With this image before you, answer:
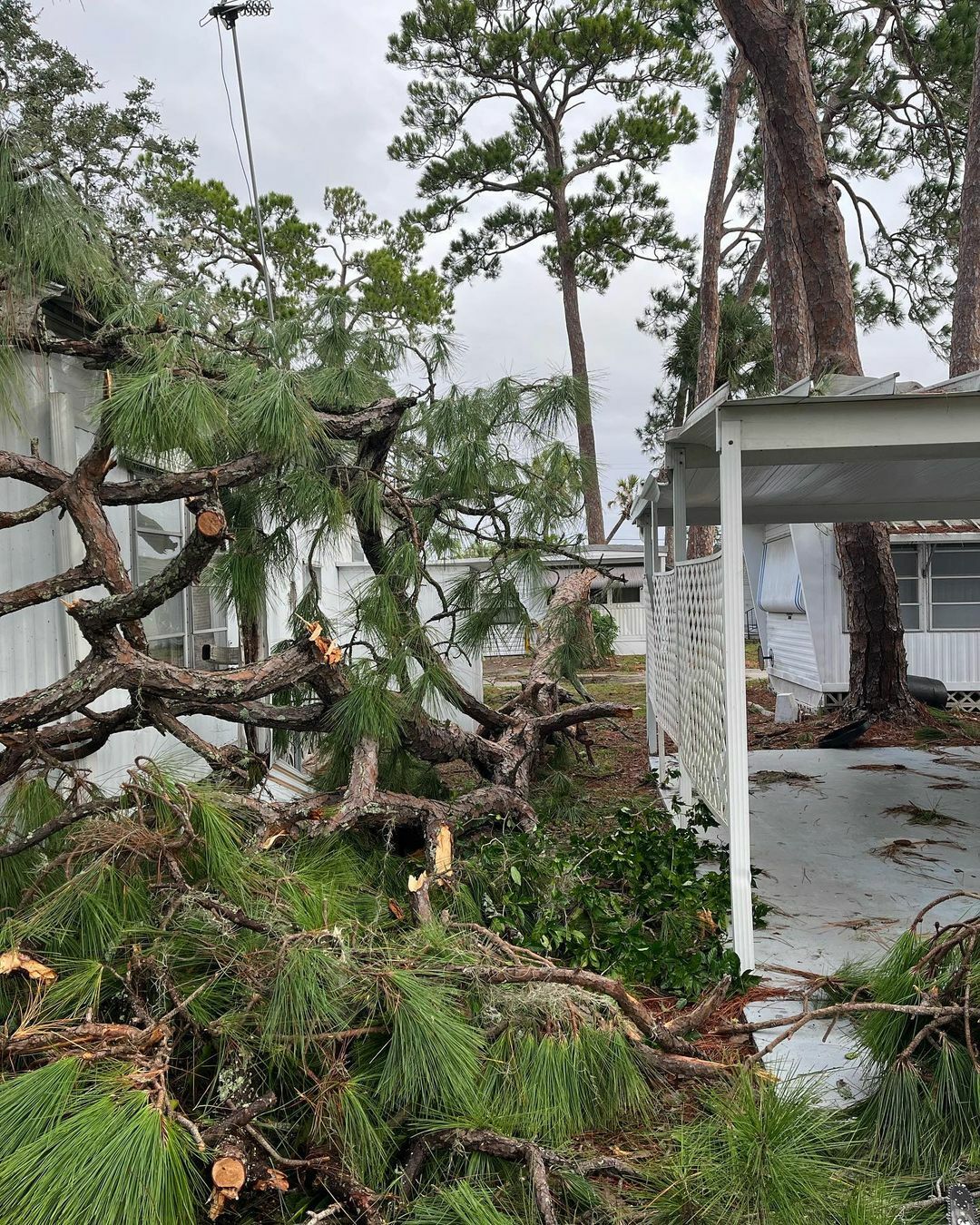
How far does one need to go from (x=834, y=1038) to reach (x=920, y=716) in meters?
6.78

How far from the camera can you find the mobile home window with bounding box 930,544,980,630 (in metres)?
10.9

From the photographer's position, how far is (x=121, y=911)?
8.14ft

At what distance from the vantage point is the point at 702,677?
12.6 feet

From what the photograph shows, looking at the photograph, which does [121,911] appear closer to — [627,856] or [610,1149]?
[610,1149]

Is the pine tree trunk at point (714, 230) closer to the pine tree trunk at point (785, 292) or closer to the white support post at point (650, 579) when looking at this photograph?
the pine tree trunk at point (785, 292)

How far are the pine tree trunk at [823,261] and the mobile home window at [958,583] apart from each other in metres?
2.15

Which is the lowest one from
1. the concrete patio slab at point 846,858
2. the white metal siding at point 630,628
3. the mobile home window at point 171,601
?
the concrete patio slab at point 846,858

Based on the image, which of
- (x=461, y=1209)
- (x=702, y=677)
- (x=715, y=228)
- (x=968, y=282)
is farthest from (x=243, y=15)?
(x=715, y=228)

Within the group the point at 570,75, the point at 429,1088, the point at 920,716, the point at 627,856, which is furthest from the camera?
the point at 570,75

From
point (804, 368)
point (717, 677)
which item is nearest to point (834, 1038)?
point (717, 677)

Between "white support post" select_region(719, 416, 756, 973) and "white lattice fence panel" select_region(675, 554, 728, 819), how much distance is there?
7 centimetres

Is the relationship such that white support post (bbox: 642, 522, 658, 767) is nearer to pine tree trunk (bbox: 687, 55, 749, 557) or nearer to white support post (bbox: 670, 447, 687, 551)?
white support post (bbox: 670, 447, 687, 551)

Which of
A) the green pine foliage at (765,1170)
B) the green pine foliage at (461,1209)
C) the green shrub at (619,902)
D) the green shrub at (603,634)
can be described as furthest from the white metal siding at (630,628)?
the green pine foliage at (461,1209)

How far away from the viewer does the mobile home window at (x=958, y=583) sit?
1088 centimetres
